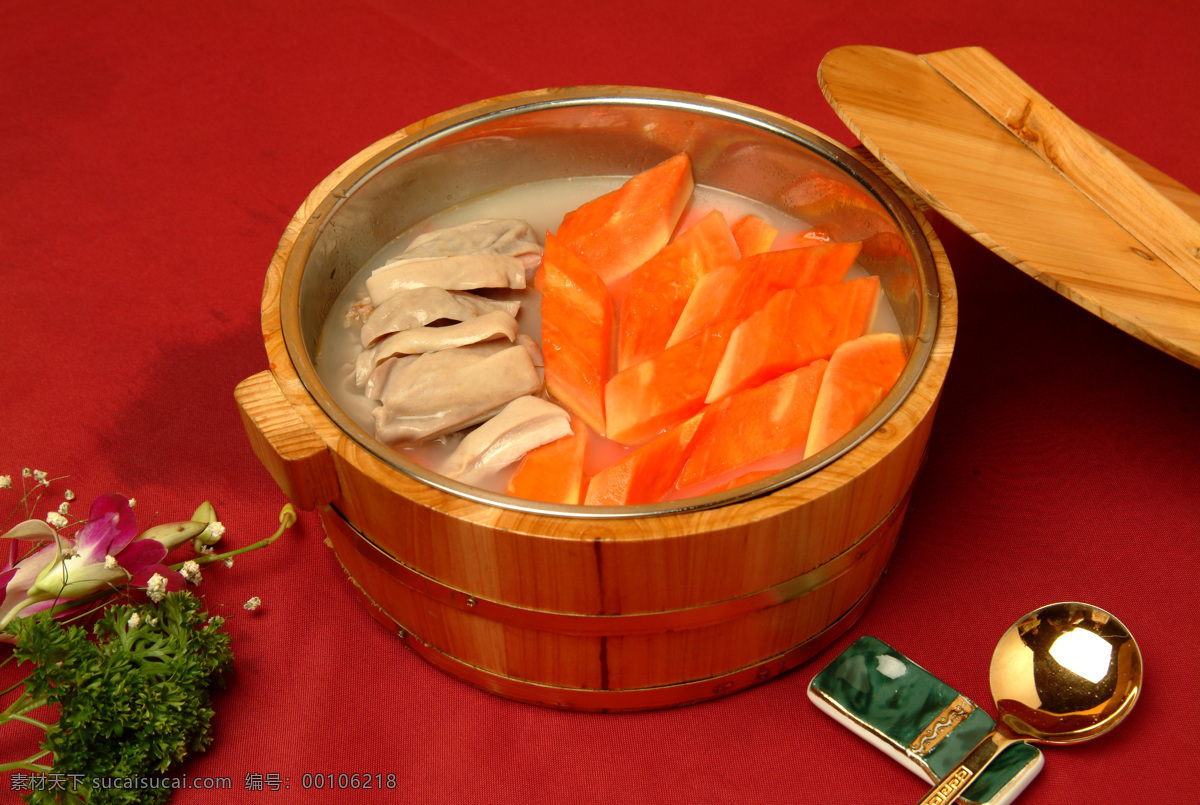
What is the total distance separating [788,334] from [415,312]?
603 mm

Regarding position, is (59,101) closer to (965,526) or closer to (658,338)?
(658,338)

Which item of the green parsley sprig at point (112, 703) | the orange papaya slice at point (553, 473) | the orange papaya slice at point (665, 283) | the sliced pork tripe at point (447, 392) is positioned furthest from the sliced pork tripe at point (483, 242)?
the green parsley sprig at point (112, 703)

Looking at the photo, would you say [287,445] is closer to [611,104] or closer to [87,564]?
[87,564]

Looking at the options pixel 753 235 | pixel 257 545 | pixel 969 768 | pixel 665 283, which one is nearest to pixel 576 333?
pixel 665 283

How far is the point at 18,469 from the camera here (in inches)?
81.7

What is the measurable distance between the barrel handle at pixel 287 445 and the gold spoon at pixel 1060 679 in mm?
972

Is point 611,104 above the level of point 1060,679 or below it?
above

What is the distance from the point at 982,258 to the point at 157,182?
1.97m

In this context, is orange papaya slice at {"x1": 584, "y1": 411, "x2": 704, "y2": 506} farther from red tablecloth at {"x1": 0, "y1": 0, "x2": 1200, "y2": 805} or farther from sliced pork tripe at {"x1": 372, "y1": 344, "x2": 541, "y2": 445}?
red tablecloth at {"x1": 0, "y1": 0, "x2": 1200, "y2": 805}

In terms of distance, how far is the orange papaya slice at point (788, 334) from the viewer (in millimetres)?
1726

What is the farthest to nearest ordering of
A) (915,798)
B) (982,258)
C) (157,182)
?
(157,182) < (982,258) < (915,798)

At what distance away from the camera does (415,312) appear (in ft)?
5.98

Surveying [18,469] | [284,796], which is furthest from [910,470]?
[18,469]

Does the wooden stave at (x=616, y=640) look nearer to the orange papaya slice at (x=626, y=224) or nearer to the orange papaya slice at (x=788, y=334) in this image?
the orange papaya slice at (x=788, y=334)
